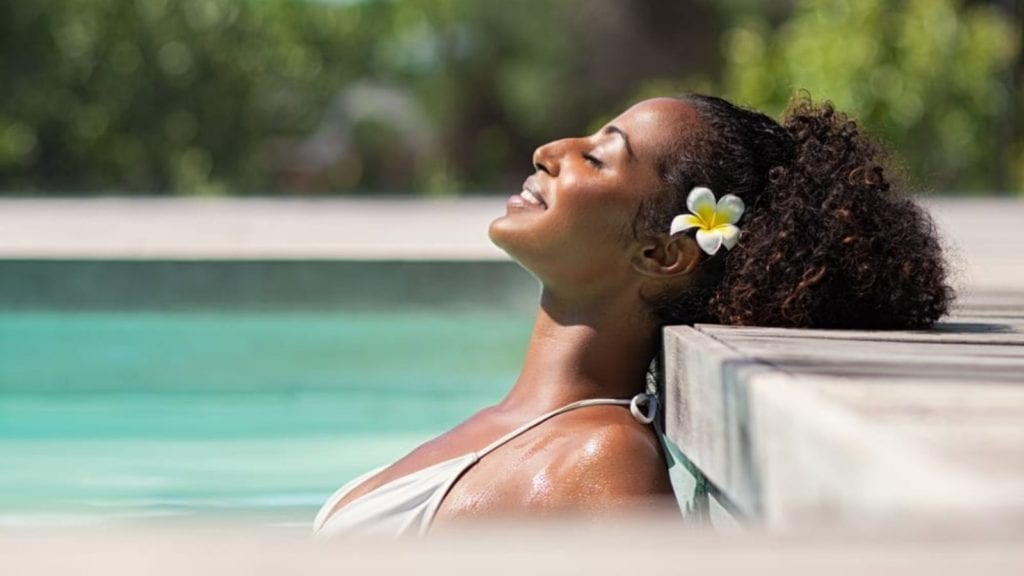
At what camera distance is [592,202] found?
8.84 ft

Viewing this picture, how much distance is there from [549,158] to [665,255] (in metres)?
0.26

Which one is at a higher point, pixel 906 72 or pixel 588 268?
pixel 906 72

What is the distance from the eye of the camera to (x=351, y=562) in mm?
1224

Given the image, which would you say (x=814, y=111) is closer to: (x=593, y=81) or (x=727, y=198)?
(x=727, y=198)

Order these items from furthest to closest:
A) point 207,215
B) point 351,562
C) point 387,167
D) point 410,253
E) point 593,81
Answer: point 593,81
point 387,167
point 207,215
point 410,253
point 351,562

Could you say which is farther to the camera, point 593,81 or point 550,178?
point 593,81

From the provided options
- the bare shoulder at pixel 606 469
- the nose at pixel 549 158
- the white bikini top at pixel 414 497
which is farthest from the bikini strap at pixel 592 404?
the nose at pixel 549 158

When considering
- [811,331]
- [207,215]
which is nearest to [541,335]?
[811,331]

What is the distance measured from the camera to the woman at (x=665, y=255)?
267 centimetres

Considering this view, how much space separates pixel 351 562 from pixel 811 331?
1562mm

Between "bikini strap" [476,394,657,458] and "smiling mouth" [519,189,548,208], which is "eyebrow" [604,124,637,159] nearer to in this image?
"smiling mouth" [519,189,548,208]

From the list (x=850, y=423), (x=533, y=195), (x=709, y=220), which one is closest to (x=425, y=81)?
(x=533, y=195)

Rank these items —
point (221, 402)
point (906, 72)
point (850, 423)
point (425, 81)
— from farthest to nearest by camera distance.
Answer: point (425, 81)
point (906, 72)
point (221, 402)
point (850, 423)

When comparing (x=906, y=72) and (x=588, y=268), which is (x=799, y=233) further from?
(x=906, y=72)
